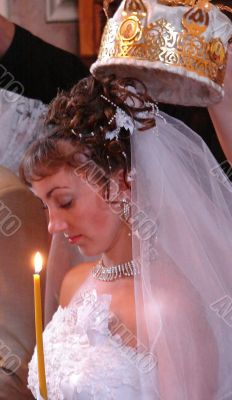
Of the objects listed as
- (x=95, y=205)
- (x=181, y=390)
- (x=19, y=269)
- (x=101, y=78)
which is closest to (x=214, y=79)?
(x=101, y=78)

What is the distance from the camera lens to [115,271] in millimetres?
1365

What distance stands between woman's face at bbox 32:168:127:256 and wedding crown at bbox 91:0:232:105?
251 millimetres

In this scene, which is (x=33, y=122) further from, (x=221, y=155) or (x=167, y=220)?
(x=167, y=220)

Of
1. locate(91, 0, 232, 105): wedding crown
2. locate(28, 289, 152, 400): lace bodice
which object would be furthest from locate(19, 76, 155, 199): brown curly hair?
locate(28, 289, 152, 400): lace bodice

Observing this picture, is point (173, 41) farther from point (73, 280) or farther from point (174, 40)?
point (73, 280)

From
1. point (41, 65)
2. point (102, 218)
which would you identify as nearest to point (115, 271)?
point (102, 218)

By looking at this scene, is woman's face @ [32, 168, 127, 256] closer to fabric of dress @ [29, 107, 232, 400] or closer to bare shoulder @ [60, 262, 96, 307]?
fabric of dress @ [29, 107, 232, 400]

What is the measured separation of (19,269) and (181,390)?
561mm

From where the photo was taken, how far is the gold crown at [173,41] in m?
1.06

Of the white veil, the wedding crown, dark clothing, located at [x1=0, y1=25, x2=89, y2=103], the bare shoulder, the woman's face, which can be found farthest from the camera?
dark clothing, located at [x1=0, y1=25, x2=89, y2=103]

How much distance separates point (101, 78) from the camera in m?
1.21

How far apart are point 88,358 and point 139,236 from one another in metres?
0.23

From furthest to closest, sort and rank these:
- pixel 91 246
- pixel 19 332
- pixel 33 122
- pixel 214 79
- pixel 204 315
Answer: pixel 33 122, pixel 19 332, pixel 91 246, pixel 204 315, pixel 214 79

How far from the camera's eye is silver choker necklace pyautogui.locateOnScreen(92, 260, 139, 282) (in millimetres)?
1335
